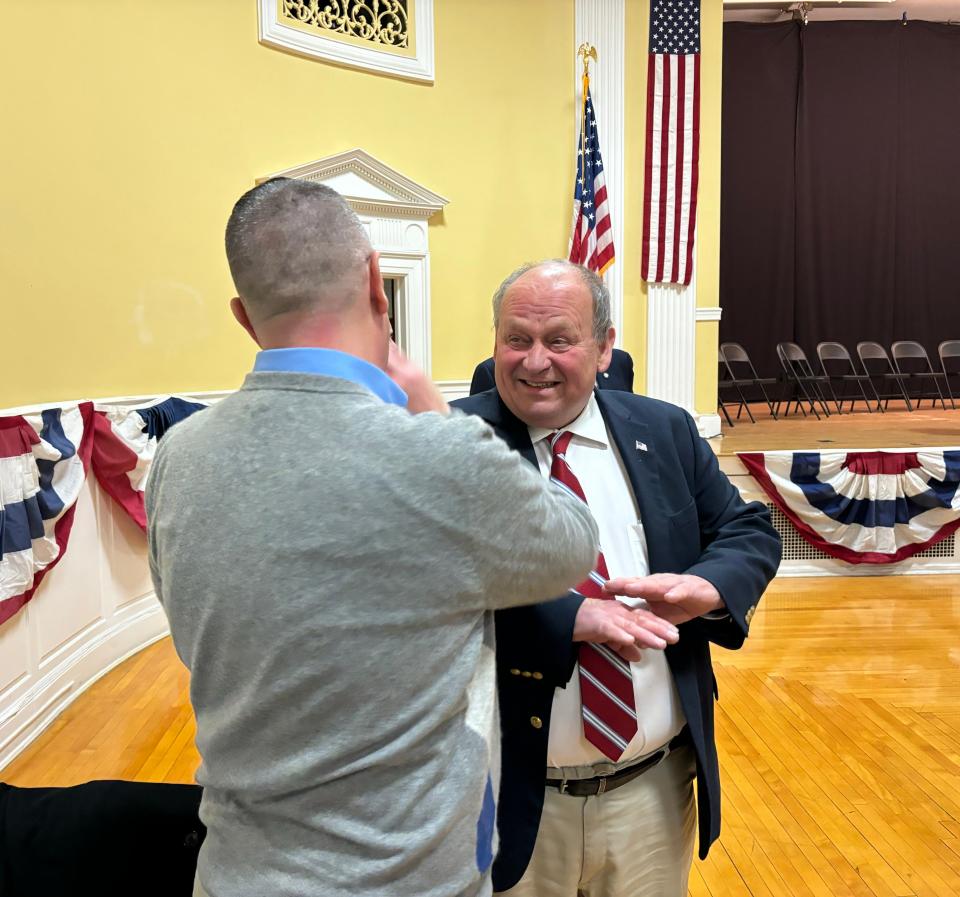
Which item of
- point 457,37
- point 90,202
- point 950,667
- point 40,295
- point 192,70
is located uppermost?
point 457,37

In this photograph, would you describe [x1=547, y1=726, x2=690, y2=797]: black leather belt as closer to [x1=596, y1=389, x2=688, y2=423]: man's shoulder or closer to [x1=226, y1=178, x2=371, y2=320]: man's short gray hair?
[x1=596, y1=389, x2=688, y2=423]: man's shoulder

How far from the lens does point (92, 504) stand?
492 centimetres

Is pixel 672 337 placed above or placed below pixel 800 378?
above

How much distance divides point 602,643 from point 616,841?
416 millimetres

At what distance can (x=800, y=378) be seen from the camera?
38.8 ft

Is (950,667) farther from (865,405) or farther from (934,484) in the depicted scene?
(865,405)

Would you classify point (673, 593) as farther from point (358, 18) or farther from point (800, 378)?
point (800, 378)

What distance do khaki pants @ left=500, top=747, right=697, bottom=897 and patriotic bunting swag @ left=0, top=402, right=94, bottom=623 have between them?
308 centimetres

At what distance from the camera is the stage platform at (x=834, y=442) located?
6895 millimetres

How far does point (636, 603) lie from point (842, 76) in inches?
538

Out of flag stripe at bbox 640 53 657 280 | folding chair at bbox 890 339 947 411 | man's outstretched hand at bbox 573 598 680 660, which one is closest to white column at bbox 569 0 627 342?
flag stripe at bbox 640 53 657 280

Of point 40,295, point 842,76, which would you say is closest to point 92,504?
point 40,295

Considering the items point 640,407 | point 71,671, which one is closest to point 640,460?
point 640,407

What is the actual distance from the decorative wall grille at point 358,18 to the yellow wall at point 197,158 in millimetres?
333
